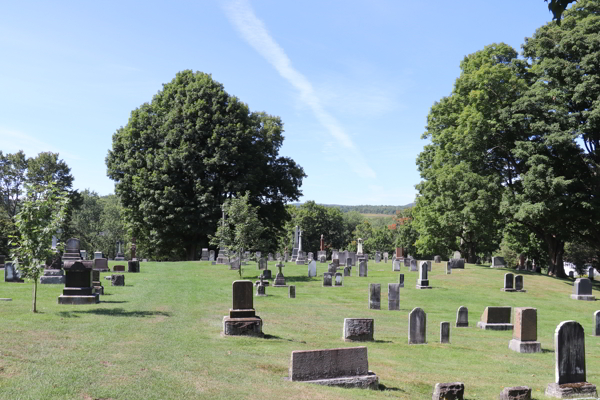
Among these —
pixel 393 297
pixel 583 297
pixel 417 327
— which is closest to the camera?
pixel 417 327

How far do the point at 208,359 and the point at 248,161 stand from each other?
33.1m

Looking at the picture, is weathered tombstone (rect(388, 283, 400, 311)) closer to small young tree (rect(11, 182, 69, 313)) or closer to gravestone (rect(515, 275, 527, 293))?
small young tree (rect(11, 182, 69, 313))

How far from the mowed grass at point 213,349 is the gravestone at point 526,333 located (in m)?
0.32

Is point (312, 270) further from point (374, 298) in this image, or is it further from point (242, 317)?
point (242, 317)

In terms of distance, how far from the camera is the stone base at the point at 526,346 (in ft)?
43.0

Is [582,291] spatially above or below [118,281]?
below

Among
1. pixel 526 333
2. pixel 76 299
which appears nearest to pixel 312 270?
pixel 76 299

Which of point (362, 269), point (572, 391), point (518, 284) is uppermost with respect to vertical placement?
point (362, 269)

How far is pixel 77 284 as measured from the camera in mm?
16812

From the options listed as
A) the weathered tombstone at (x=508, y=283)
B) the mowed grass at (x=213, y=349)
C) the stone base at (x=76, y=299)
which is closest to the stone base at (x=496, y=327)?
the mowed grass at (x=213, y=349)

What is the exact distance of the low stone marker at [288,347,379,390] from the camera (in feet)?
28.8

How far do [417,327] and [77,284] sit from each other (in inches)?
429

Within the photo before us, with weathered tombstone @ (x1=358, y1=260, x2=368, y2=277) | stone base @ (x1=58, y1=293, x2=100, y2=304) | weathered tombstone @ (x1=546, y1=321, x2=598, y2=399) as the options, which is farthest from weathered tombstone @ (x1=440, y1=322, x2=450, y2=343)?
weathered tombstone @ (x1=358, y1=260, x2=368, y2=277)

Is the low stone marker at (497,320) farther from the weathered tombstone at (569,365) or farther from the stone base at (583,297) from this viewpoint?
the stone base at (583,297)
